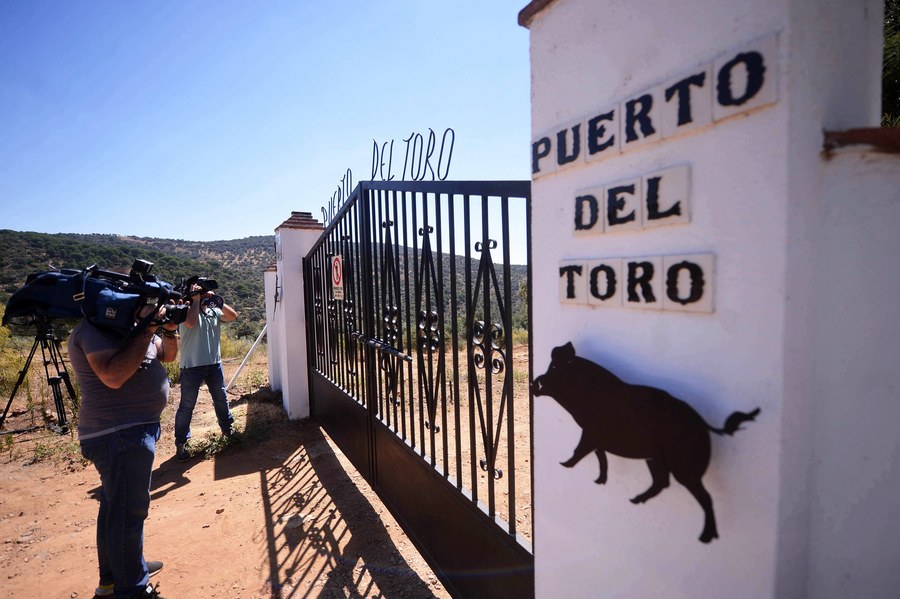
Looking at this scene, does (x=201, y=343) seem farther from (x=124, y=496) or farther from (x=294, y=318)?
(x=124, y=496)

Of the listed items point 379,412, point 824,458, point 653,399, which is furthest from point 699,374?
point 379,412

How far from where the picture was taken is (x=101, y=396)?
98.9 inches

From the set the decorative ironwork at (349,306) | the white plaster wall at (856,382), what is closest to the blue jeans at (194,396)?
the decorative ironwork at (349,306)

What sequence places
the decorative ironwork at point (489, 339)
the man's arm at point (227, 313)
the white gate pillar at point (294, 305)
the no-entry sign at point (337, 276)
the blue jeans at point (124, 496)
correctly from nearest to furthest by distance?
1. the decorative ironwork at point (489, 339)
2. the blue jeans at point (124, 496)
3. the no-entry sign at point (337, 276)
4. the man's arm at point (227, 313)
5. the white gate pillar at point (294, 305)

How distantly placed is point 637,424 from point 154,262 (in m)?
29.3

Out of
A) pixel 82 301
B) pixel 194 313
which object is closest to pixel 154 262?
pixel 194 313

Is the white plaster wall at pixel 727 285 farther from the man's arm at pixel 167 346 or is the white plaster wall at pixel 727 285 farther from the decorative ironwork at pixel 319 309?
the decorative ironwork at pixel 319 309

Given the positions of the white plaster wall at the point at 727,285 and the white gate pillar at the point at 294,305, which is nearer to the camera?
the white plaster wall at the point at 727,285

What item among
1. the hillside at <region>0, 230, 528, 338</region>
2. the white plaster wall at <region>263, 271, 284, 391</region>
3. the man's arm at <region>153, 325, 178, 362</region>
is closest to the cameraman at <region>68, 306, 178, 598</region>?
the man's arm at <region>153, 325, 178, 362</region>

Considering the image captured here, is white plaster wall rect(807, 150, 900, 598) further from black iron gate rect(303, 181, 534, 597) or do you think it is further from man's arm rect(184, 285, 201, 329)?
man's arm rect(184, 285, 201, 329)

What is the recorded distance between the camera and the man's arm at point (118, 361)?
2404mm

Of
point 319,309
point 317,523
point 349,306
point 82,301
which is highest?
point 82,301

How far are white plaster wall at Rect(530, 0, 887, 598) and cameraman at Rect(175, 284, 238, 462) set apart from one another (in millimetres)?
4557

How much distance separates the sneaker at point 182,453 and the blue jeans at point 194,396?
1.7 inches
